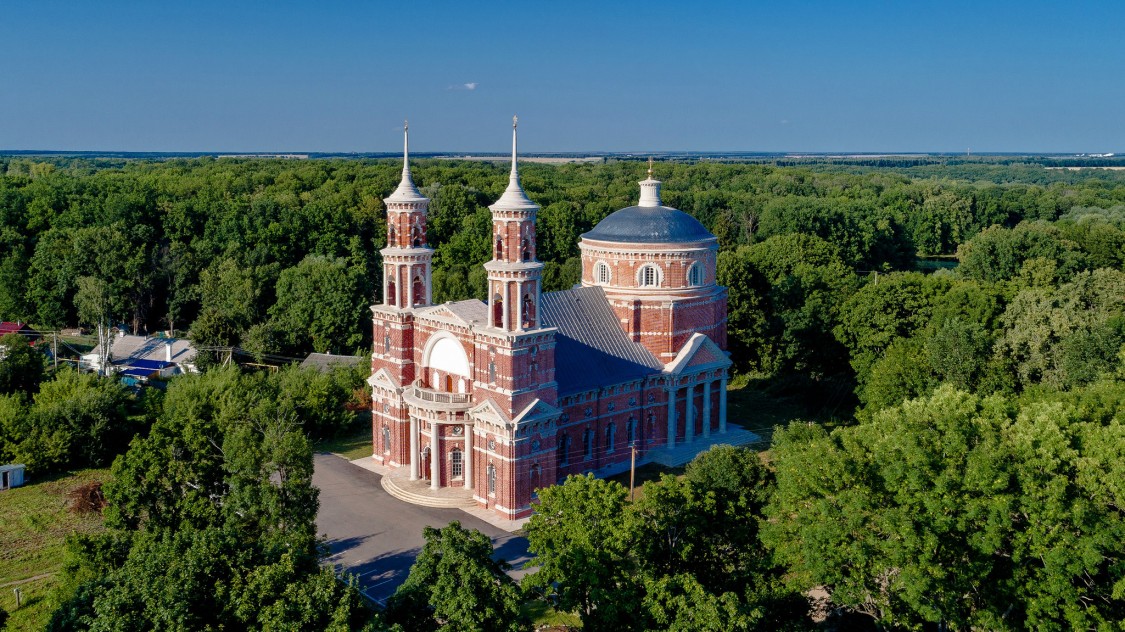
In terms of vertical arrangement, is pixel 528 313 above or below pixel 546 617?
above

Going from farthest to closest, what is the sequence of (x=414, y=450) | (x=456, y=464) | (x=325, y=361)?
(x=325, y=361), (x=414, y=450), (x=456, y=464)

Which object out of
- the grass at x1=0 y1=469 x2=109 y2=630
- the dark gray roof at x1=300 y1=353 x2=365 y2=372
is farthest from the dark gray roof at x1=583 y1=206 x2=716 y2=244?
the grass at x1=0 y1=469 x2=109 y2=630

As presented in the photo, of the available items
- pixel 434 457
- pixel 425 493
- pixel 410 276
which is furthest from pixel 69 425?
pixel 434 457

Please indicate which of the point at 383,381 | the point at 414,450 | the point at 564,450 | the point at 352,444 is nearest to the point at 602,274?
the point at 564,450

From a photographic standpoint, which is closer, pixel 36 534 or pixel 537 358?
pixel 36 534

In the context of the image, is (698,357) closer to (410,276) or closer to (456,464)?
(456,464)

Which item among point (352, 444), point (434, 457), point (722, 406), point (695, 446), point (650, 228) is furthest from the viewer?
point (722, 406)

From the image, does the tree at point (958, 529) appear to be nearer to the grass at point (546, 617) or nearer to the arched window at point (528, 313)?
the grass at point (546, 617)

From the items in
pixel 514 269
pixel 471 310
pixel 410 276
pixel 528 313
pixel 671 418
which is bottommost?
pixel 671 418

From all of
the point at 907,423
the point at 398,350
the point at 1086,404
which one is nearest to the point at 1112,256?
the point at 1086,404
